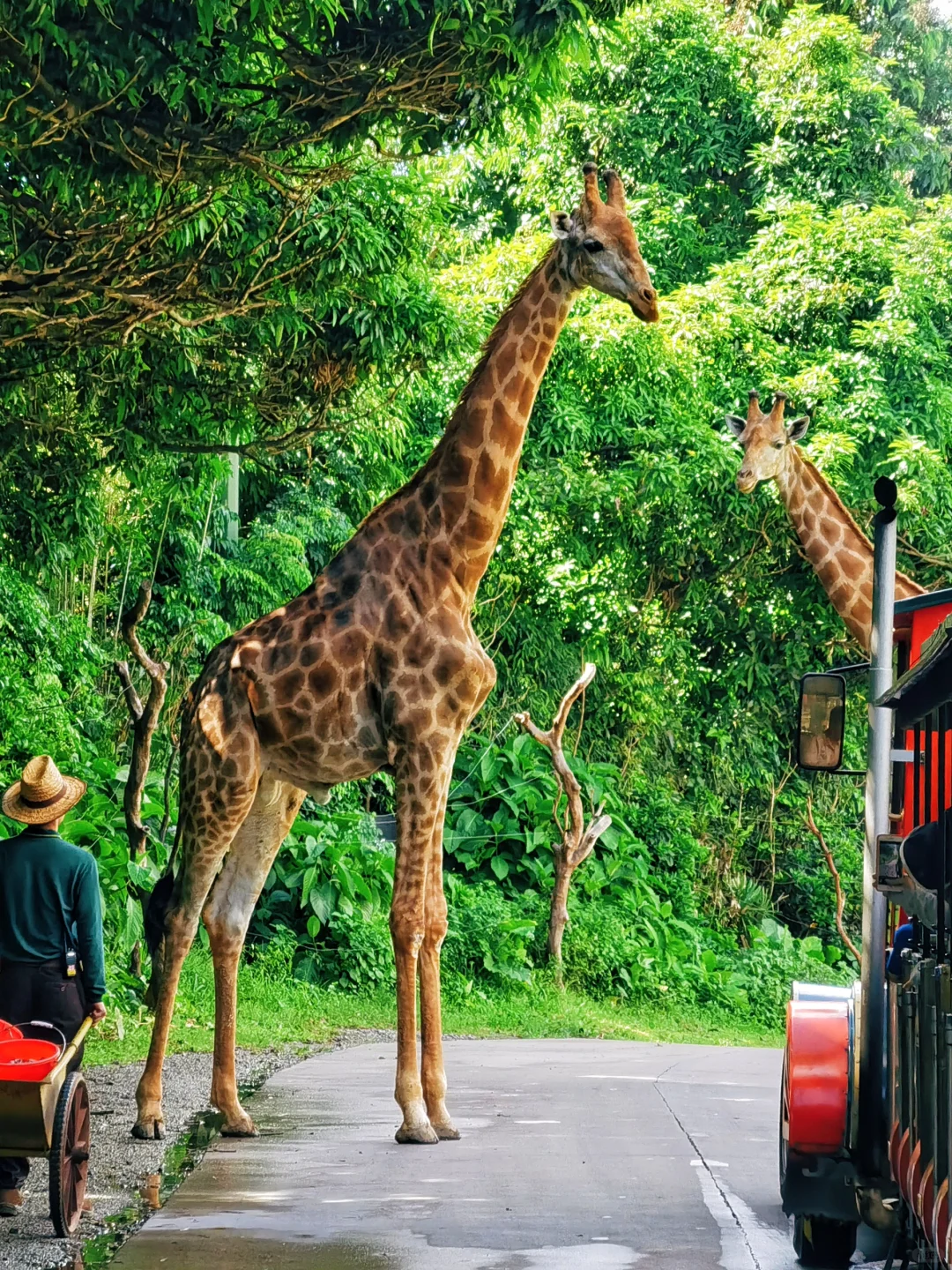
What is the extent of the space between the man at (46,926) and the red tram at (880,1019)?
9.63 feet

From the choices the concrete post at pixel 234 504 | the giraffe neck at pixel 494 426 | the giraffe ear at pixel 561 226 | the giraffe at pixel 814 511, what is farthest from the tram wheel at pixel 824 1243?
the concrete post at pixel 234 504

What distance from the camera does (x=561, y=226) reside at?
960cm

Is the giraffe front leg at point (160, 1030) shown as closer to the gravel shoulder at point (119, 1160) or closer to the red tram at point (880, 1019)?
the gravel shoulder at point (119, 1160)

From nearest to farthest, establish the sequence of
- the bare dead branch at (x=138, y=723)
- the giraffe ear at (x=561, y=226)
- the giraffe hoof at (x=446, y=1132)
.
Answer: the giraffe hoof at (x=446, y=1132), the giraffe ear at (x=561, y=226), the bare dead branch at (x=138, y=723)

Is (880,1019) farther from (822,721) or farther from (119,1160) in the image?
(119,1160)

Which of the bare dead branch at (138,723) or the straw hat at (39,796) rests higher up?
the bare dead branch at (138,723)

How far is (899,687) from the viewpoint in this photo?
214 inches

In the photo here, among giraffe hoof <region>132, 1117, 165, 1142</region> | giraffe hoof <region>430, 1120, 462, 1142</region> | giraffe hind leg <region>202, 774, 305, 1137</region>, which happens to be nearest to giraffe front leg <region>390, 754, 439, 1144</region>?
giraffe hoof <region>430, 1120, 462, 1142</region>

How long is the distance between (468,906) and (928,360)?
8083mm

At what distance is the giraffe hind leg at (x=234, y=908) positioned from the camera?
903 cm

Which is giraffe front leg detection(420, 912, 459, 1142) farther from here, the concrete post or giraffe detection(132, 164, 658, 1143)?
the concrete post

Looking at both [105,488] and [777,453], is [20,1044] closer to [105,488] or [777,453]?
[777,453]

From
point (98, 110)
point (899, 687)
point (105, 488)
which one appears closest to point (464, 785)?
point (105, 488)

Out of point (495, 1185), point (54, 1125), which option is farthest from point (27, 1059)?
point (495, 1185)
